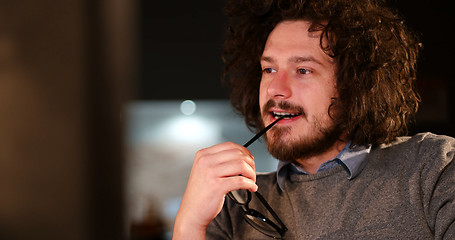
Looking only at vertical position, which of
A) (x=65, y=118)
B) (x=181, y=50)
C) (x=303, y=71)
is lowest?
(x=181, y=50)

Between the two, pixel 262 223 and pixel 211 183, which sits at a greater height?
pixel 211 183

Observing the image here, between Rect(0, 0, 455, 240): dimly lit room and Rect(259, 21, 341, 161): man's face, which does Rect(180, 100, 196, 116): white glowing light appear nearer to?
Rect(259, 21, 341, 161): man's face

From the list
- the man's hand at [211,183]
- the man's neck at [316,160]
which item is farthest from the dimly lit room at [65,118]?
the man's neck at [316,160]

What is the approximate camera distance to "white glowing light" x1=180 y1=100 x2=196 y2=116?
250 centimetres

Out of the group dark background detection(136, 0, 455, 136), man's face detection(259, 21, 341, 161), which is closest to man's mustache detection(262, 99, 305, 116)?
man's face detection(259, 21, 341, 161)

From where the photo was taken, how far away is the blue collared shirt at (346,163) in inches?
47.1

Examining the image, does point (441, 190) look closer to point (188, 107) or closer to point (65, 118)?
point (65, 118)

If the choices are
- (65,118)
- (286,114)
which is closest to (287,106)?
(286,114)

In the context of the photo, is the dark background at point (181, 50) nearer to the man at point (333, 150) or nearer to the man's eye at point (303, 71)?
the man at point (333, 150)

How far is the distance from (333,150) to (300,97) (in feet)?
0.66

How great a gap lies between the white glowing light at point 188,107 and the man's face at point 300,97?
1.18 meters

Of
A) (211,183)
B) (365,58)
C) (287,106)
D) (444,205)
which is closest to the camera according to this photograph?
(444,205)

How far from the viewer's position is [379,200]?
1132mm

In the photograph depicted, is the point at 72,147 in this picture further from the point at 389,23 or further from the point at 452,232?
the point at 389,23
